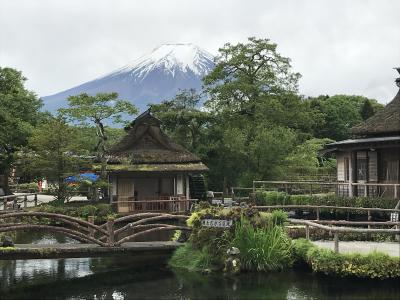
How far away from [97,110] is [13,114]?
8995mm

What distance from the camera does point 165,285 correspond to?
14.0 m

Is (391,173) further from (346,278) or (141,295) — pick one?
(141,295)

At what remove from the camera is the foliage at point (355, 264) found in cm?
1323

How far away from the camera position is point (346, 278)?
45.5 ft

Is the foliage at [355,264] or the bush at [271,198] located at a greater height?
the bush at [271,198]

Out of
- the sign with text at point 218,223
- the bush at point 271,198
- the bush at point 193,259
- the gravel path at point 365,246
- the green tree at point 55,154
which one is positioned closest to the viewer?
the gravel path at point 365,246

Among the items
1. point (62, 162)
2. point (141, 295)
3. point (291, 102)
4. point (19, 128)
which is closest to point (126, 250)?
point (141, 295)

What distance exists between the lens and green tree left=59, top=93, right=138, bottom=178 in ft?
107

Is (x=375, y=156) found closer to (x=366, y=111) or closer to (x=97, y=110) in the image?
(x=97, y=110)

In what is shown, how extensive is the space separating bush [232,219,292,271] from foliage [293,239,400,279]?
1106 millimetres

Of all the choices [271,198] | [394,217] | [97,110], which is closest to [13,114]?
[97,110]

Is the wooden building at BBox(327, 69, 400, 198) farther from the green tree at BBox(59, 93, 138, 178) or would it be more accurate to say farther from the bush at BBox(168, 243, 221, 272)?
the green tree at BBox(59, 93, 138, 178)

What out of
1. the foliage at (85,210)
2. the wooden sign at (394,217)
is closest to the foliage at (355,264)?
the wooden sign at (394,217)

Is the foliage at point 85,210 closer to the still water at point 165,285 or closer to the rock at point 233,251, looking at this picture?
the still water at point 165,285
